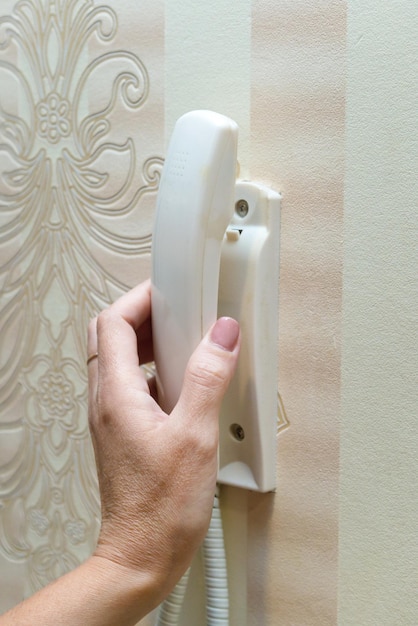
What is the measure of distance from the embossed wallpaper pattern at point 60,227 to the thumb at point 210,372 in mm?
162

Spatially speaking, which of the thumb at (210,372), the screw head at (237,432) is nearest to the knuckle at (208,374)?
the thumb at (210,372)

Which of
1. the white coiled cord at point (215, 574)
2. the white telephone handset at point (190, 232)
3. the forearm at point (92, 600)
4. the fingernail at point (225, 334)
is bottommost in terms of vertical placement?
the white coiled cord at point (215, 574)

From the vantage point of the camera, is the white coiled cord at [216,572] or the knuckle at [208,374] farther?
the white coiled cord at [216,572]

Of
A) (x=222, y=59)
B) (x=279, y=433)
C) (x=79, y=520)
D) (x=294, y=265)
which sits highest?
(x=222, y=59)

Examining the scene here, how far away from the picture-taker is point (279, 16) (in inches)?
21.3

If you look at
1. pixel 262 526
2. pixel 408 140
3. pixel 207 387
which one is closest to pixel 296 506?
pixel 262 526

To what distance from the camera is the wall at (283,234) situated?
0.51 m

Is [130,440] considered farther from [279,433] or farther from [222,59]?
[222,59]

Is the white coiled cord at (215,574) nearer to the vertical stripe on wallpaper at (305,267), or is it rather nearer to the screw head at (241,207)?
the vertical stripe on wallpaper at (305,267)

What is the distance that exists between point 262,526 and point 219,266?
0.20 meters

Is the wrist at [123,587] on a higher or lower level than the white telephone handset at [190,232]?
lower

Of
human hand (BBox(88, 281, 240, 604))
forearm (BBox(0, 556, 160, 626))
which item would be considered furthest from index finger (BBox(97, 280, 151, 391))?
forearm (BBox(0, 556, 160, 626))

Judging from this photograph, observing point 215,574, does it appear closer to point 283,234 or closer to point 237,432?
point 237,432

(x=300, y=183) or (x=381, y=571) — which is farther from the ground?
(x=300, y=183)
